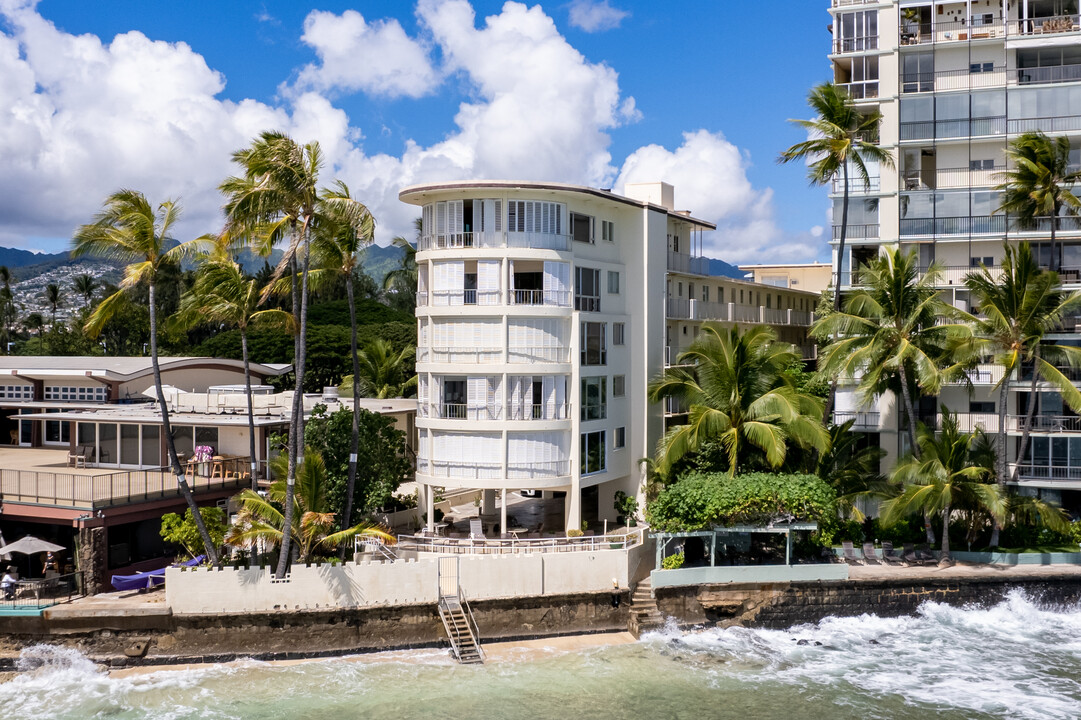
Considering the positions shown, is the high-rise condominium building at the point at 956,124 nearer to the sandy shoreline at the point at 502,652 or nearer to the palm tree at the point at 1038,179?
the palm tree at the point at 1038,179

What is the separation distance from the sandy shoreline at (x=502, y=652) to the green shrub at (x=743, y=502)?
14.2ft

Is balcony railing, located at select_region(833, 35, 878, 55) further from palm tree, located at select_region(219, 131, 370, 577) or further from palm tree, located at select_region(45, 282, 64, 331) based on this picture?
palm tree, located at select_region(45, 282, 64, 331)

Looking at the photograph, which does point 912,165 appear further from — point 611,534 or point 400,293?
point 400,293

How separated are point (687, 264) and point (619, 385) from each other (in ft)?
27.6

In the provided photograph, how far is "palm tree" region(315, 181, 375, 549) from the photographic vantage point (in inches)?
1310

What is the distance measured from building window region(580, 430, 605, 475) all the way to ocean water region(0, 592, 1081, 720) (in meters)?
7.89

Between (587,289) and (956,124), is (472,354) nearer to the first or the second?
(587,289)

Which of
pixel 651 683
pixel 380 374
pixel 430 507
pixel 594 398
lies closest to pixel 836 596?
pixel 651 683

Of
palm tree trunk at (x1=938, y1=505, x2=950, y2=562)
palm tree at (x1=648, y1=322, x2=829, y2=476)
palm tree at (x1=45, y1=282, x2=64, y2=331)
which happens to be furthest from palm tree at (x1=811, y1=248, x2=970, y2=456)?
palm tree at (x1=45, y1=282, x2=64, y2=331)

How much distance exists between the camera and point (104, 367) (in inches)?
1911

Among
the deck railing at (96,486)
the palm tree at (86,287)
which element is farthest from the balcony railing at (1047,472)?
the palm tree at (86,287)

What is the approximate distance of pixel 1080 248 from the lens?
43.5m

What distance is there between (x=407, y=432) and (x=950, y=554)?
2352cm

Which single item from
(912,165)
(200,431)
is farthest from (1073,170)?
(200,431)
